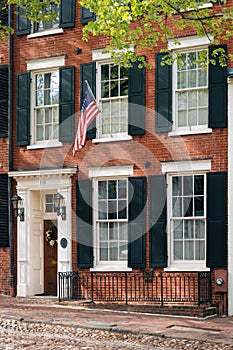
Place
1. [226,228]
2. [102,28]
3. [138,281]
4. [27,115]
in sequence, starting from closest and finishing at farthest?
[102,28] < [226,228] < [138,281] < [27,115]

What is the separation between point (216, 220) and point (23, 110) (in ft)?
21.9

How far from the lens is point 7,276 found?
2236cm

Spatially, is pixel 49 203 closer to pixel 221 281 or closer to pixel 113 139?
pixel 113 139

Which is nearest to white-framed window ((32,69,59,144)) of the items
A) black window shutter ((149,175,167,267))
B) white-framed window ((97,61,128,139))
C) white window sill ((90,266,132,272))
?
white-framed window ((97,61,128,139))

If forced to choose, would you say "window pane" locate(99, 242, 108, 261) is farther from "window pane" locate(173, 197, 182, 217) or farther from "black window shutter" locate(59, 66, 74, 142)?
"black window shutter" locate(59, 66, 74, 142)

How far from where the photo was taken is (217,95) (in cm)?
1888

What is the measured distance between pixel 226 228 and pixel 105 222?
3.51 meters

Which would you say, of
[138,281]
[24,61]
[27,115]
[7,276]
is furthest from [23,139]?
[138,281]

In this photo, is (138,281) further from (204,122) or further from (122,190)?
(204,122)

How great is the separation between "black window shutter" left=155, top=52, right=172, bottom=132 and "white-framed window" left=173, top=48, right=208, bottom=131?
0.14 metres

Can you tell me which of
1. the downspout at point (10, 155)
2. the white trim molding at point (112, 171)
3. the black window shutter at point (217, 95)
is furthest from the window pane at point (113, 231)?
the black window shutter at point (217, 95)

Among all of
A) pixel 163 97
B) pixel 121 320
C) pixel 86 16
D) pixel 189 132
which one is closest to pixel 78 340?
pixel 121 320

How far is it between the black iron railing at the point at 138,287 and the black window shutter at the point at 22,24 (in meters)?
6.96

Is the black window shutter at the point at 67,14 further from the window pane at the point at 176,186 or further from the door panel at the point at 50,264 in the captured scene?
the door panel at the point at 50,264
